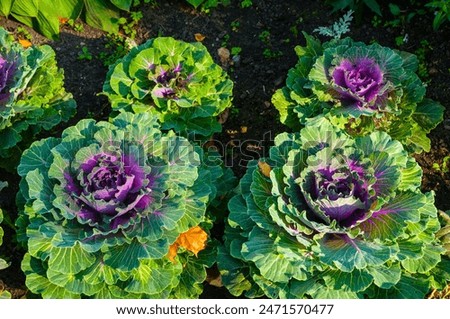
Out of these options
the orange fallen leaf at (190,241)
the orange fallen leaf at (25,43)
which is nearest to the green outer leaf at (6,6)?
the orange fallen leaf at (25,43)

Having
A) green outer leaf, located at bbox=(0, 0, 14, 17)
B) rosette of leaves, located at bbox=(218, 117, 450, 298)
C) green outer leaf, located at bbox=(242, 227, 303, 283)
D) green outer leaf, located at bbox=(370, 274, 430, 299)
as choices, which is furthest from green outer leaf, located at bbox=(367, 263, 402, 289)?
green outer leaf, located at bbox=(0, 0, 14, 17)

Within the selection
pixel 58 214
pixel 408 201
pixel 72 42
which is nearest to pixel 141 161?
pixel 58 214

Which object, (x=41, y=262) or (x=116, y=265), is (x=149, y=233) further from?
(x=41, y=262)

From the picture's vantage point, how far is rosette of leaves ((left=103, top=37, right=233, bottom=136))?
3.88m

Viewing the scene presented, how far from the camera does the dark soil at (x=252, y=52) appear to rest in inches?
175

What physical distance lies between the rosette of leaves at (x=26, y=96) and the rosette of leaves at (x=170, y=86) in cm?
39

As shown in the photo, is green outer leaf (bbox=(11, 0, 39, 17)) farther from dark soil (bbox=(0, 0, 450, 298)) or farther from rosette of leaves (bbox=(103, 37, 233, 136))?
rosette of leaves (bbox=(103, 37, 233, 136))

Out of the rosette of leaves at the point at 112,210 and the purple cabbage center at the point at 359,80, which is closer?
the rosette of leaves at the point at 112,210

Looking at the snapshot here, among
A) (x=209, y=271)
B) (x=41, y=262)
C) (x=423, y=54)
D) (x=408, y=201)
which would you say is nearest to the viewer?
(x=408, y=201)

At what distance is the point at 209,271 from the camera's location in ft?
12.9

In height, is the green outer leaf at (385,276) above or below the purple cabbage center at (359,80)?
below

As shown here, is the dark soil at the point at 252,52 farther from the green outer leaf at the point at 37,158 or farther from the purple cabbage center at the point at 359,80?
the green outer leaf at the point at 37,158

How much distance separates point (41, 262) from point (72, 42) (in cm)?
206

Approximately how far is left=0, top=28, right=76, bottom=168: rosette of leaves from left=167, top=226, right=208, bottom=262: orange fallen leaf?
1.22 m
